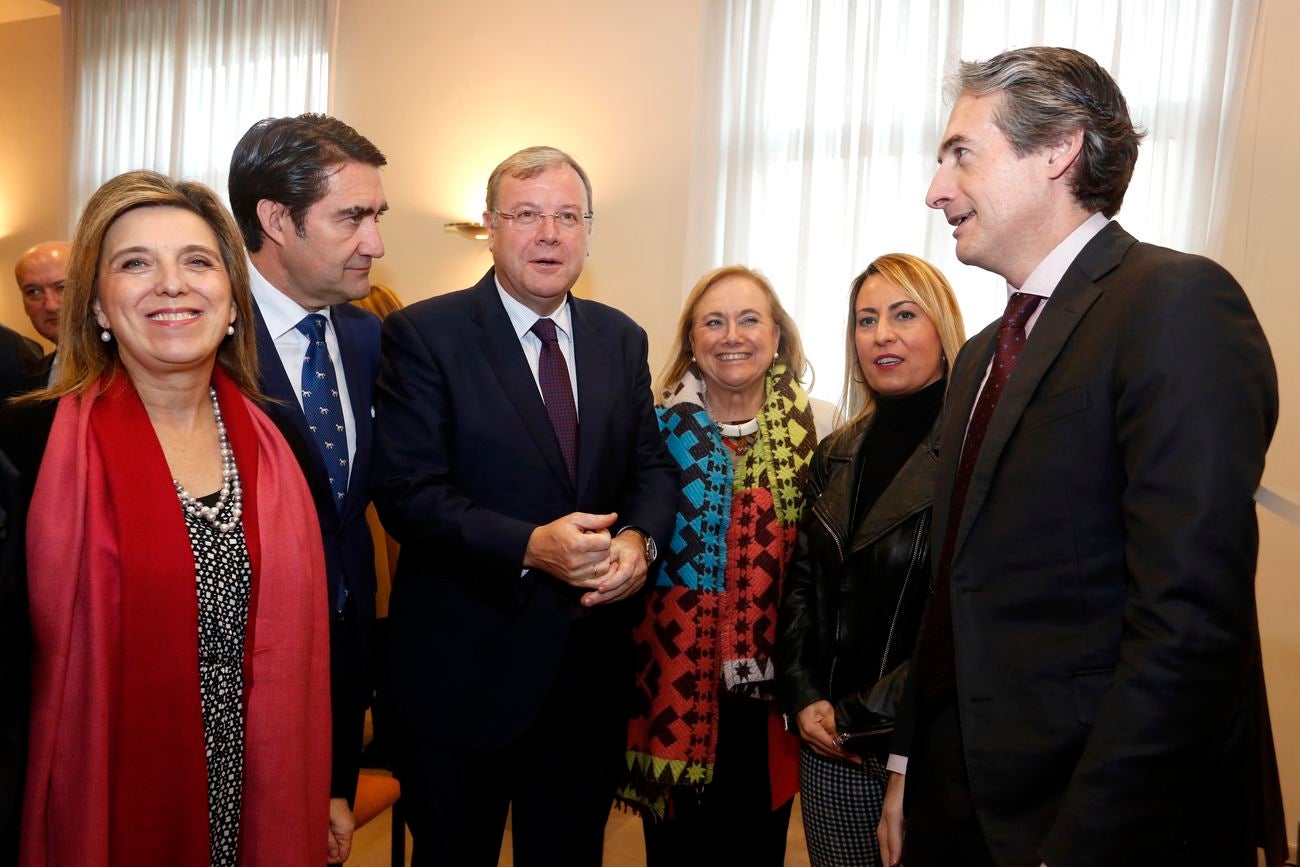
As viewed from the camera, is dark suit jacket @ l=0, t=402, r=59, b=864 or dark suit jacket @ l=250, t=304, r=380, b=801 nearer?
dark suit jacket @ l=0, t=402, r=59, b=864

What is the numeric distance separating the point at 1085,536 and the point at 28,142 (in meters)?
8.27

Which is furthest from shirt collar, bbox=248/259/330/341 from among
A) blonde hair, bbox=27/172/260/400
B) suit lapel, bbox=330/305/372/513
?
blonde hair, bbox=27/172/260/400

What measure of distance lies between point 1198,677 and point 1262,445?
0.29 meters

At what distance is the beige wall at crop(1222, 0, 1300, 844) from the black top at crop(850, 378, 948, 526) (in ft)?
8.33

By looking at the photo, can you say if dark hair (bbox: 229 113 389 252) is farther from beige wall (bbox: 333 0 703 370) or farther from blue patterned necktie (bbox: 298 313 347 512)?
beige wall (bbox: 333 0 703 370)

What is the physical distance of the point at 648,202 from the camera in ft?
17.6

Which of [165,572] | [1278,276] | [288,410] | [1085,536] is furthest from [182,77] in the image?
[1085,536]

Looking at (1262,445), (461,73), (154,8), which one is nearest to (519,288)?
(1262,445)

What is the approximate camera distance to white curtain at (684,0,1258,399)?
414cm

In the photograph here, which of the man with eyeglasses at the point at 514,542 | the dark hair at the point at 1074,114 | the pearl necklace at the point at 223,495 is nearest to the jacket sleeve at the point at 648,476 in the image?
the man with eyeglasses at the point at 514,542

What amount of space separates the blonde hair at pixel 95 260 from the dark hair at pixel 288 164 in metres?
0.29

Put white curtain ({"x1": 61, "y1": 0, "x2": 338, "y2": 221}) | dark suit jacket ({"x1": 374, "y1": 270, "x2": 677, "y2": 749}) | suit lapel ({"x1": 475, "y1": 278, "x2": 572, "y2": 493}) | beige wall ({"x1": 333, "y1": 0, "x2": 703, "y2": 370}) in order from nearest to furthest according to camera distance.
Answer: dark suit jacket ({"x1": 374, "y1": 270, "x2": 677, "y2": 749}) → suit lapel ({"x1": 475, "y1": 278, "x2": 572, "y2": 493}) → beige wall ({"x1": 333, "y1": 0, "x2": 703, "y2": 370}) → white curtain ({"x1": 61, "y1": 0, "x2": 338, "y2": 221})

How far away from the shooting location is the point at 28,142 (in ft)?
23.6

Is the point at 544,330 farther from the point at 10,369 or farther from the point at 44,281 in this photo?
the point at 44,281
